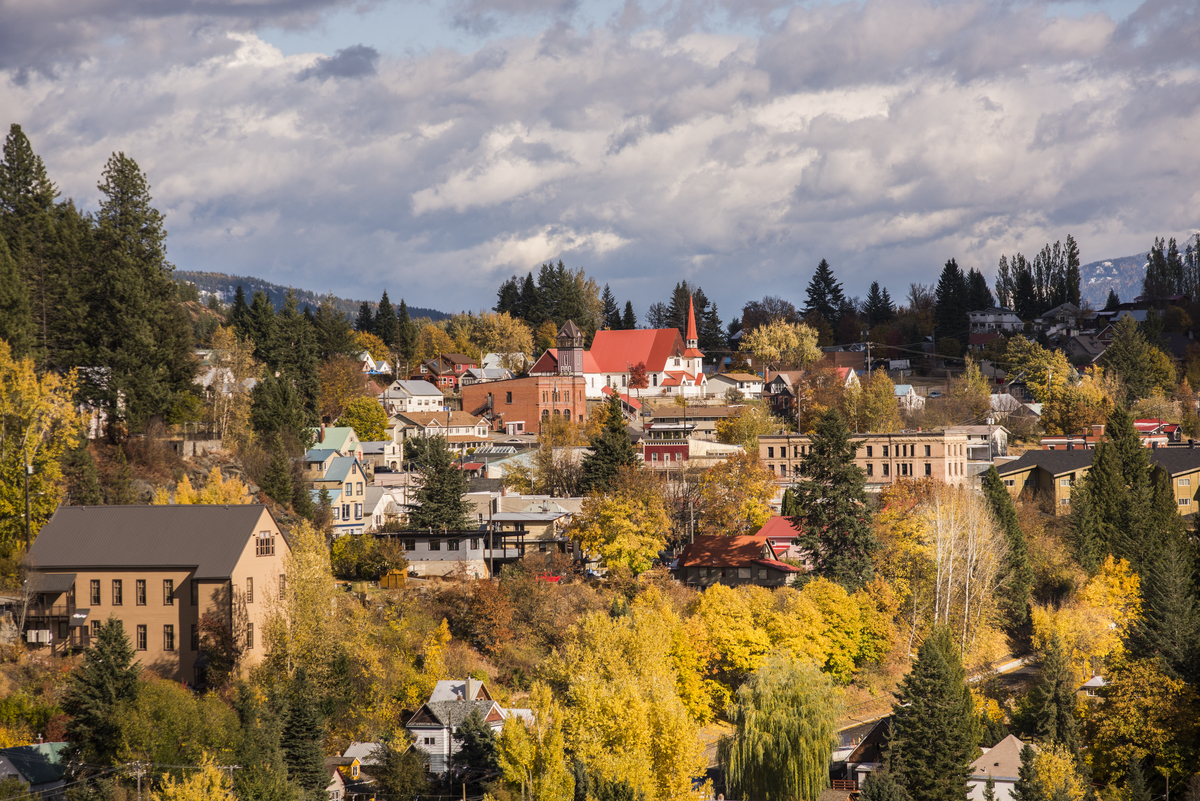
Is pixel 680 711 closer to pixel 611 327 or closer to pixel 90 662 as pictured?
pixel 90 662

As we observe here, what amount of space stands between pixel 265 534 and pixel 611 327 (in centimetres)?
10400

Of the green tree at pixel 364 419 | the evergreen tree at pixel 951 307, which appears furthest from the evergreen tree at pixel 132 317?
the evergreen tree at pixel 951 307

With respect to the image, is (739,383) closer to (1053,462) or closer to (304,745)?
(1053,462)

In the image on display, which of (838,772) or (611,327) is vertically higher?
(611,327)

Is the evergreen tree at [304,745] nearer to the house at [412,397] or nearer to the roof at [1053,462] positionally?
the roof at [1053,462]

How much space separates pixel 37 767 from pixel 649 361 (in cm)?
9401

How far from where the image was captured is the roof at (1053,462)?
278ft

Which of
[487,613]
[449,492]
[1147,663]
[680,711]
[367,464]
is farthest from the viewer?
[367,464]

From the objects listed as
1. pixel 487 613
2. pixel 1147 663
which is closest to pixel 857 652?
pixel 1147 663

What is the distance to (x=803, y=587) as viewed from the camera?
6081 cm

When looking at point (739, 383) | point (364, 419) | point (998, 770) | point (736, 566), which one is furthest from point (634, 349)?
point (998, 770)

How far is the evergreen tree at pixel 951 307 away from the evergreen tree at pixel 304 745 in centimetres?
11651

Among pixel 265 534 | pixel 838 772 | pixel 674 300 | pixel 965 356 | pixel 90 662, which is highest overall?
pixel 674 300

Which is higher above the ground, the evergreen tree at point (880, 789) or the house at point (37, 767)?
the house at point (37, 767)
